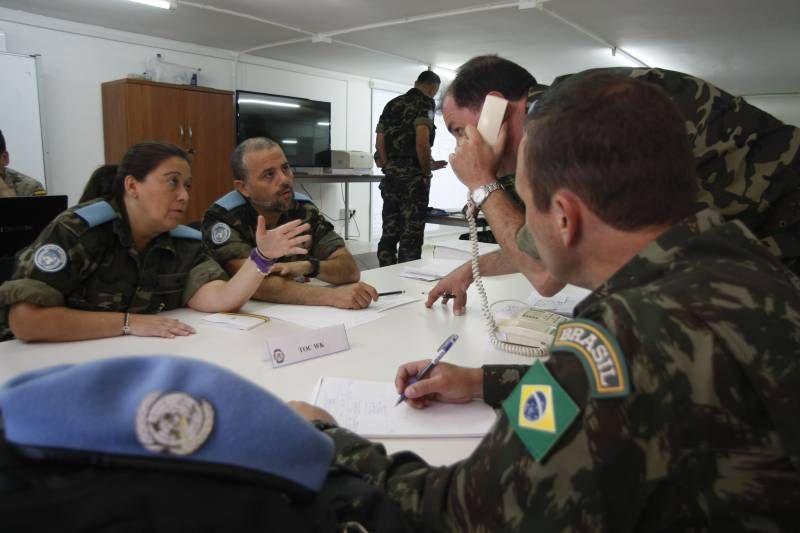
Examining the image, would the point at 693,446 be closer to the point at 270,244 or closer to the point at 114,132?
the point at 270,244

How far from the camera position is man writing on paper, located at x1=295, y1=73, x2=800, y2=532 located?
1.81 feet

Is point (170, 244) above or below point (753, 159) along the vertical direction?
below

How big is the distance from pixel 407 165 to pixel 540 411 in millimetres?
4547

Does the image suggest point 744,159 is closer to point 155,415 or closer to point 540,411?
point 540,411

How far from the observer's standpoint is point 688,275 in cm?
63

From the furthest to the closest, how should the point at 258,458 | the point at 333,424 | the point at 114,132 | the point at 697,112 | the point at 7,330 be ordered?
the point at 114,132 < the point at 7,330 < the point at 697,112 < the point at 333,424 < the point at 258,458

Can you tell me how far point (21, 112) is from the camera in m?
4.62

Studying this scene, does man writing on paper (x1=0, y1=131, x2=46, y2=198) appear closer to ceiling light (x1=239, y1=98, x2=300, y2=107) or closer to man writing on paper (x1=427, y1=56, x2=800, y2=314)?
ceiling light (x1=239, y1=98, x2=300, y2=107)

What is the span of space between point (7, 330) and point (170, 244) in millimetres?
519

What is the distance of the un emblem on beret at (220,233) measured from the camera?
7.03 ft

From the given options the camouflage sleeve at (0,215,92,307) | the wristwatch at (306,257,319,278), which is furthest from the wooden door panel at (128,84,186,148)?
the camouflage sleeve at (0,215,92,307)

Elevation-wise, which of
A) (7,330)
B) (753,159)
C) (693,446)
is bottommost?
(7,330)

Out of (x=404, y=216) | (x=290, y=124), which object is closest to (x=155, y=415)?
(x=404, y=216)

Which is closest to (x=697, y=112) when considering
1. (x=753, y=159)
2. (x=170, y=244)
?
(x=753, y=159)
